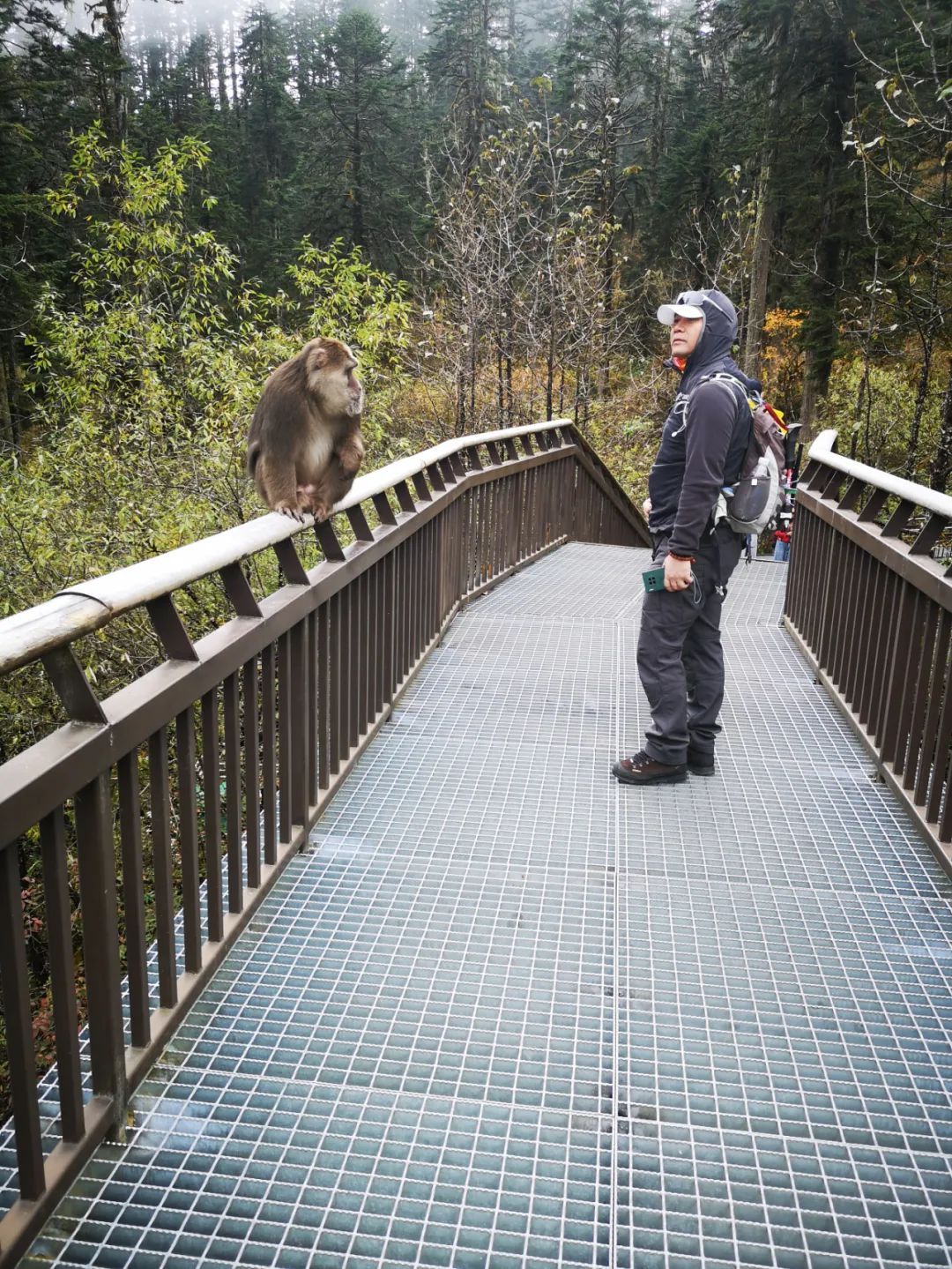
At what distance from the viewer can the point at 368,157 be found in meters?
41.3

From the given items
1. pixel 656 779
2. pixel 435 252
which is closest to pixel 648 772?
pixel 656 779

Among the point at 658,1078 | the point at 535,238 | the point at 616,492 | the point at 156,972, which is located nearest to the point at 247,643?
the point at 156,972

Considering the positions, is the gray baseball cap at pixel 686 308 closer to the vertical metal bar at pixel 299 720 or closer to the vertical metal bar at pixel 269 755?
the vertical metal bar at pixel 299 720

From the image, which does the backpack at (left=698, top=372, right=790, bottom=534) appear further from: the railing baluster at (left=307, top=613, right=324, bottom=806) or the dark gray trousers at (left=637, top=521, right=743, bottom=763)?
the railing baluster at (left=307, top=613, right=324, bottom=806)

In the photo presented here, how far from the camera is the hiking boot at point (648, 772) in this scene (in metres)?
4.50

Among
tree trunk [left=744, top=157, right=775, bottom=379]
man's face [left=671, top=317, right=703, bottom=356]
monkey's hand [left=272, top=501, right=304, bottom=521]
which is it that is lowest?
monkey's hand [left=272, top=501, right=304, bottom=521]

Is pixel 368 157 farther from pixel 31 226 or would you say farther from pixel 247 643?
pixel 247 643

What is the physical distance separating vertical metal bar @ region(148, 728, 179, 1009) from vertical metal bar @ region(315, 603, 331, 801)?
1.40m

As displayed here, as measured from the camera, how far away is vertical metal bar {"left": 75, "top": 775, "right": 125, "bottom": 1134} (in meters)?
2.13

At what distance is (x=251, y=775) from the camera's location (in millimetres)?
3309

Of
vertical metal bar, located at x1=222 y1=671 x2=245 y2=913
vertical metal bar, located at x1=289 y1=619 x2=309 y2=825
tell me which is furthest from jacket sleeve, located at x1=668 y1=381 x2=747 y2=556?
vertical metal bar, located at x1=222 y1=671 x2=245 y2=913

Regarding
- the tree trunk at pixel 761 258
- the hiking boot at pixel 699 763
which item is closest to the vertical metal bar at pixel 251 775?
the hiking boot at pixel 699 763

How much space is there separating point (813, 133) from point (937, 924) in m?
25.0

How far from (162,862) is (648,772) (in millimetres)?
2482
